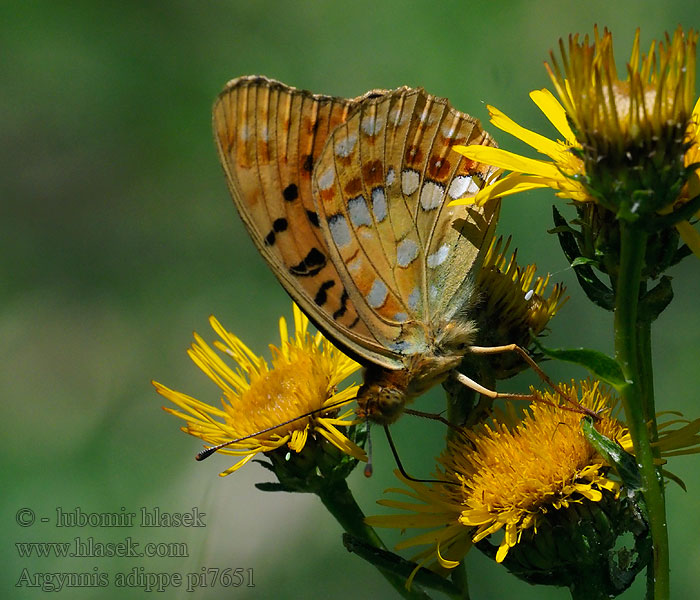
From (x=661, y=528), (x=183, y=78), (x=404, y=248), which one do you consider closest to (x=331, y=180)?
(x=404, y=248)

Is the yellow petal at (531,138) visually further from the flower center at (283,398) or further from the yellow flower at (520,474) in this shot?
the flower center at (283,398)

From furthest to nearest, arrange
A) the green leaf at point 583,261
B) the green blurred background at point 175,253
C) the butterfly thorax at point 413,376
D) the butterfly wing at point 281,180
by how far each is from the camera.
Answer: the green blurred background at point 175,253 < the butterfly wing at point 281,180 < the butterfly thorax at point 413,376 < the green leaf at point 583,261

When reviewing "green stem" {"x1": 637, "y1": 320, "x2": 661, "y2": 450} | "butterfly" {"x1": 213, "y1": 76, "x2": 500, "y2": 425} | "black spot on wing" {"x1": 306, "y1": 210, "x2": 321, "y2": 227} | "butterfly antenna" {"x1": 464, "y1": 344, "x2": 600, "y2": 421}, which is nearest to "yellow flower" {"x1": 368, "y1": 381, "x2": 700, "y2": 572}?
"butterfly antenna" {"x1": 464, "y1": 344, "x2": 600, "y2": 421}

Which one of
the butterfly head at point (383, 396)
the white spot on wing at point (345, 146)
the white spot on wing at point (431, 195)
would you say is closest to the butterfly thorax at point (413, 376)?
the butterfly head at point (383, 396)

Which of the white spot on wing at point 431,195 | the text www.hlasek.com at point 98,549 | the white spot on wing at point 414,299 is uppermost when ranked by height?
the white spot on wing at point 431,195

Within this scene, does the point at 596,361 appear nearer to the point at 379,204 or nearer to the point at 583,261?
the point at 583,261

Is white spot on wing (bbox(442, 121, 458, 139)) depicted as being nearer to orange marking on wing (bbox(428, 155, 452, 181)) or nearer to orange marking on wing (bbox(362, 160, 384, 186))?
orange marking on wing (bbox(428, 155, 452, 181))

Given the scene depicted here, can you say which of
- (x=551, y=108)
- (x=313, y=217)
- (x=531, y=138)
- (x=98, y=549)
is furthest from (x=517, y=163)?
(x=98, y=549)
